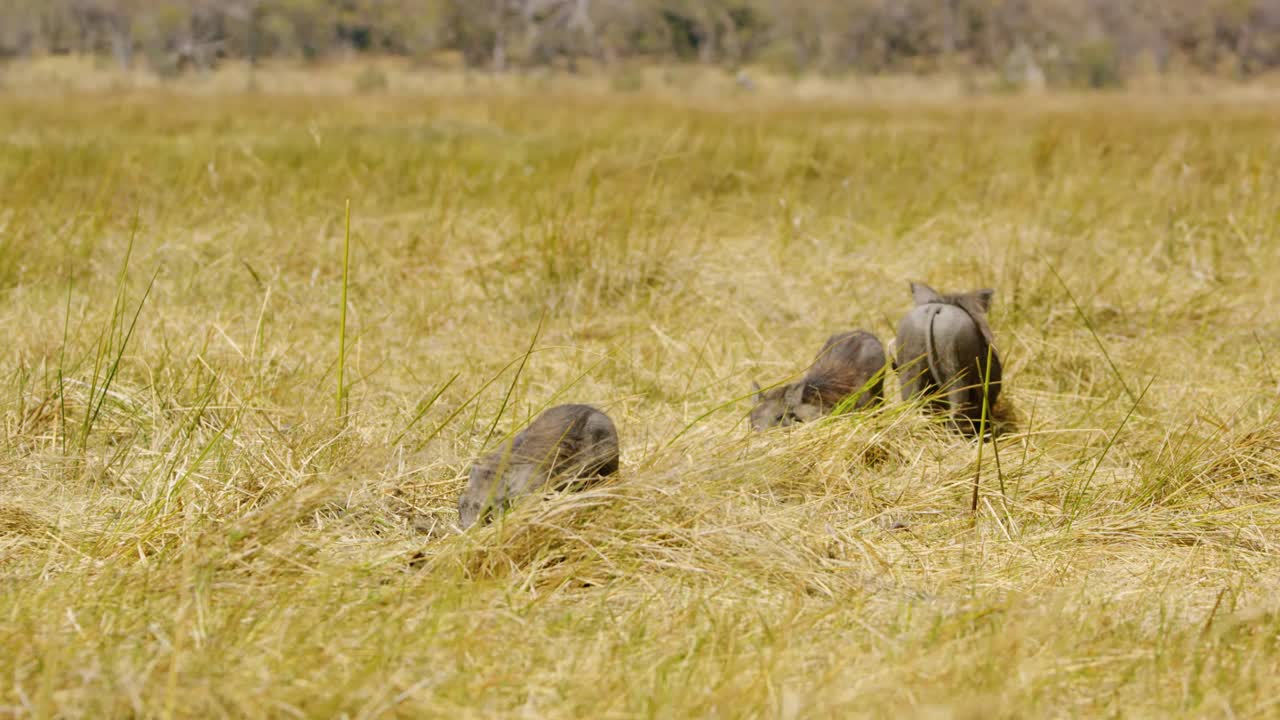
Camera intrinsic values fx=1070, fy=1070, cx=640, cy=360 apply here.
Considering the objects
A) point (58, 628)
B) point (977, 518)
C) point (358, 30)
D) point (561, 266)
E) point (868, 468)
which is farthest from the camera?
point (358, 30)

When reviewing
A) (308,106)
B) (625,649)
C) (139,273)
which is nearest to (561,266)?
(139,273)

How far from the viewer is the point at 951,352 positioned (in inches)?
125

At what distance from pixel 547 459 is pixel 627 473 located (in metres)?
0.23

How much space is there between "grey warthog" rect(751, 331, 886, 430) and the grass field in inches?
7.3

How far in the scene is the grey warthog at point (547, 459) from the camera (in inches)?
97.0

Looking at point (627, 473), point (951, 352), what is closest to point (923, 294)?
point (951, 352)

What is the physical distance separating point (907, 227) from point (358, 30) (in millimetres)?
41728

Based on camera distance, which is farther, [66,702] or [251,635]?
[251,635]

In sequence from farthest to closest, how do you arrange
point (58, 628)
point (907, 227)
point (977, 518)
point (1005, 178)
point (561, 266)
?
1. point (1005, 178)
2. point (907, 227)
3. point (561, 266)
4. point (977, 518)
5. point (58, 628)

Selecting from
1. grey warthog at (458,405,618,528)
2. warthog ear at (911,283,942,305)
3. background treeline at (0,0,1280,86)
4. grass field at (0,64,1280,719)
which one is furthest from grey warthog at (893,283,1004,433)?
background treeline at (0,0,1280,86)

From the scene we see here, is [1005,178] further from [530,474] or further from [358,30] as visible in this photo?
[358,30]

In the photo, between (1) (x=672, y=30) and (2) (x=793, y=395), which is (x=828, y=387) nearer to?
(2) (x=793, y=395)

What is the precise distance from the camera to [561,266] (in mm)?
4969

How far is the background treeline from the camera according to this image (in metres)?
40.1
